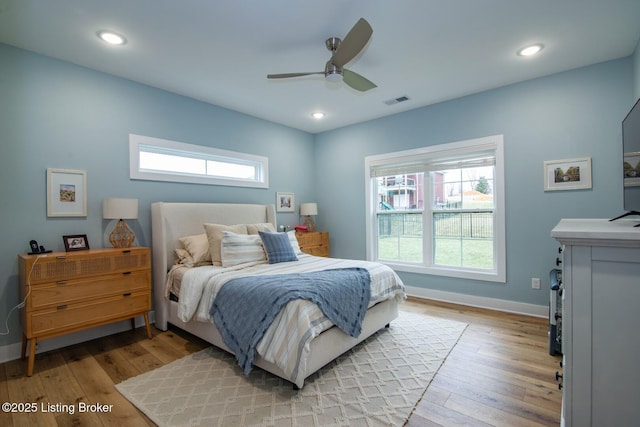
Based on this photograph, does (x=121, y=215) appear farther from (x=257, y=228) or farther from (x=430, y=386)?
(x=430, y=386)

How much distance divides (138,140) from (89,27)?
117 cm

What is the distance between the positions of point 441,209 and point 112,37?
4102 mm

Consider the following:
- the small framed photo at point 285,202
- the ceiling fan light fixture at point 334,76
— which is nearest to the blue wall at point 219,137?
the small framed photo at point 285,202

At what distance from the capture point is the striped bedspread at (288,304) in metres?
1.88

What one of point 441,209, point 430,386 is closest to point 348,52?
point 430,386

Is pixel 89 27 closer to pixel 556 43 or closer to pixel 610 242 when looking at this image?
pixel 610 242

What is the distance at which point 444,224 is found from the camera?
13.4ft

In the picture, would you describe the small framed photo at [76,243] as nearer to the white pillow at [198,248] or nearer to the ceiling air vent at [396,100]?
the white pillow at [198,248]

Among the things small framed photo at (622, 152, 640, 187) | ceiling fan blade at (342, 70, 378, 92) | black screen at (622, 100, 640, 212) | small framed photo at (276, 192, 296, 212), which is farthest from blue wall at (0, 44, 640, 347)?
ceiling fan blade at (342, 70, 378, 92)

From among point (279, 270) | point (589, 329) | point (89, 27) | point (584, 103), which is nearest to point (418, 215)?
point (584, 103)

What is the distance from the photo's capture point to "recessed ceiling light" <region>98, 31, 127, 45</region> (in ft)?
7.75

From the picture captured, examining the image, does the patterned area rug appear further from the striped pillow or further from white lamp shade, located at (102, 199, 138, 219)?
white lamp shade, located at (102, 199, 138, 219)

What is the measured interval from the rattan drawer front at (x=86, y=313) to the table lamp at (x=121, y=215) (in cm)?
58

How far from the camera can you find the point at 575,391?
1.16m
